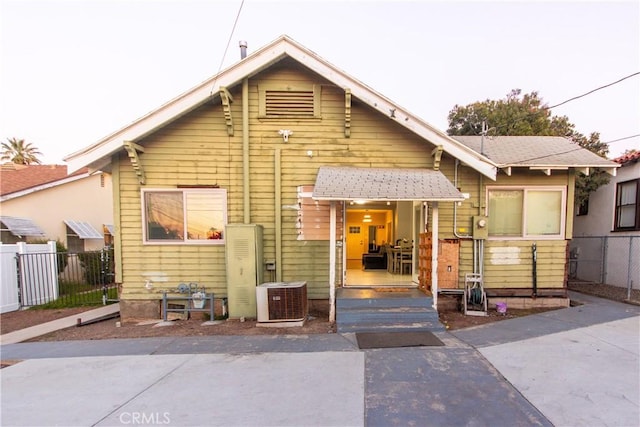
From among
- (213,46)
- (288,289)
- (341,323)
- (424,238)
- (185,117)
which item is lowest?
(341,323)

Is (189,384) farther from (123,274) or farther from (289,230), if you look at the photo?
(123,274)

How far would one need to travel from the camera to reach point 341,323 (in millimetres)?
5410

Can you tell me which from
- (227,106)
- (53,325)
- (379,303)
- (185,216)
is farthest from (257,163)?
(53,325)

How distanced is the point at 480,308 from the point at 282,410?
17.4ft

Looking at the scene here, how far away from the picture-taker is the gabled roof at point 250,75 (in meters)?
5.88

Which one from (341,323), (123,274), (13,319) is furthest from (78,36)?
(341,323)

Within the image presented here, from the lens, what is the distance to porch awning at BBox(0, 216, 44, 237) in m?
10.5

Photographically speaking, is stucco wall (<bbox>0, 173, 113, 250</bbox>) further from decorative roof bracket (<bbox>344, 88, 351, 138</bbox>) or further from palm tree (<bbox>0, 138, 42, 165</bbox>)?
palm tree (<bbox>0, 138, 42, 165</bbox>)

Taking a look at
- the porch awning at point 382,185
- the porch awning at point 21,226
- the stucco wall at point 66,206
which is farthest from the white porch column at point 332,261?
the stucco wall at point 66,206

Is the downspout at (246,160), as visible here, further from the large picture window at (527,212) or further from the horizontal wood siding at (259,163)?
the large picture window at (527,212)

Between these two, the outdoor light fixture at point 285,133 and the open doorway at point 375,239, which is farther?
the open doorway at point 375,239

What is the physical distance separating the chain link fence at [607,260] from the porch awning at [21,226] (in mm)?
19912

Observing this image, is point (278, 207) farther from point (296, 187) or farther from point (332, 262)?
point (332, 262)

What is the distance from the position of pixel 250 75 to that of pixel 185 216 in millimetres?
3508
